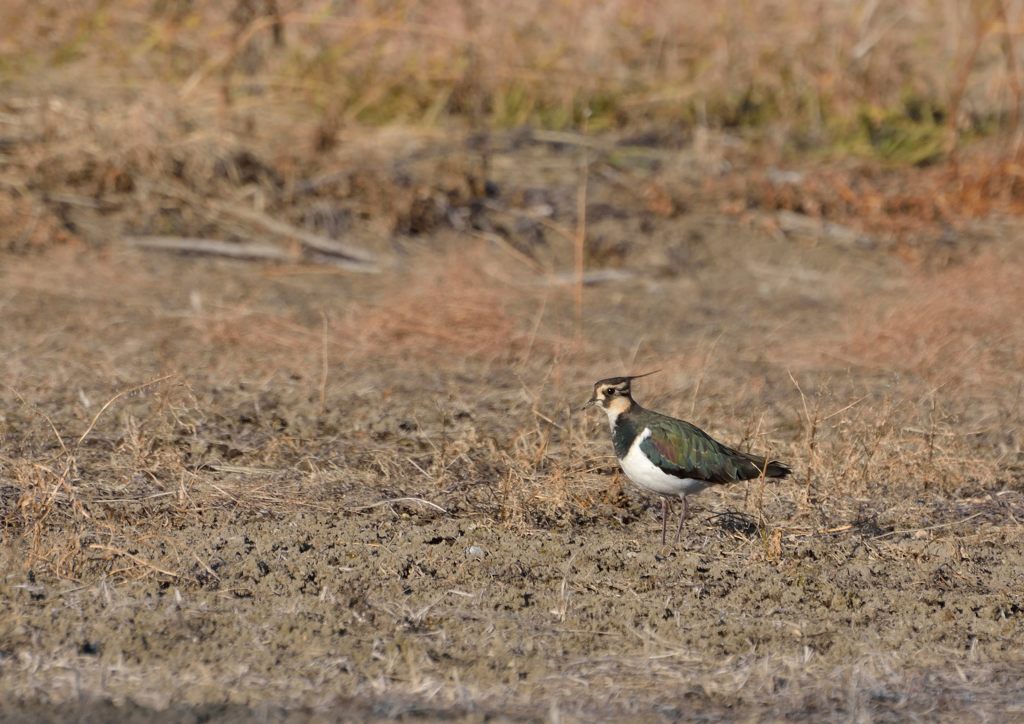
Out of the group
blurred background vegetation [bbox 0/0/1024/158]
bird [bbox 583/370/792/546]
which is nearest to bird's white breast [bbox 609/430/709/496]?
bird [bbox 583/370/792/546]

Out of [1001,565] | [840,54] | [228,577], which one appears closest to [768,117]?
[840,54]

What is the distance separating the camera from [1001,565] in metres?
5.31

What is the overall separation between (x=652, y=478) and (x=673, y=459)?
10 cm

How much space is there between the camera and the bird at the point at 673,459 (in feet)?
16.7

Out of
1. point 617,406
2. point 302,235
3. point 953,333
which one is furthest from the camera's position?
point 302,235

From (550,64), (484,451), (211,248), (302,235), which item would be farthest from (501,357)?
(550,64)

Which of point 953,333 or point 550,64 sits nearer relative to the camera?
point 953,333

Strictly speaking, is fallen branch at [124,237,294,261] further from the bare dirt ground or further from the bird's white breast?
the bird's white breast

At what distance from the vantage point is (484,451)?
20.6 feet

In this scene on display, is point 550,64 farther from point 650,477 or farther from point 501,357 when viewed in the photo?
point 650,477

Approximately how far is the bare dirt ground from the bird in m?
0.22

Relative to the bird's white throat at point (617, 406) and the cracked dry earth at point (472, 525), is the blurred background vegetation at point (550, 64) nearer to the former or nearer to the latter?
the cracked dry earth at point (472, 525)

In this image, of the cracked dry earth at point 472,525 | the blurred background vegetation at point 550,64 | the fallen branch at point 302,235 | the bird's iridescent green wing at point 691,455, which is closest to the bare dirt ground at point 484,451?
the cracked dry earth at point 472,525

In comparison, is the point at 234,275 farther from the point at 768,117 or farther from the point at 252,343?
the point at 768,117
